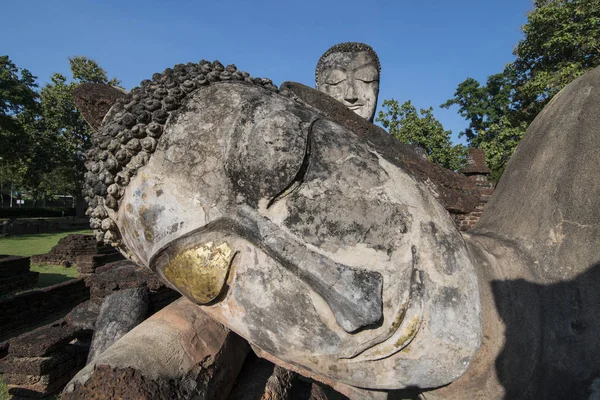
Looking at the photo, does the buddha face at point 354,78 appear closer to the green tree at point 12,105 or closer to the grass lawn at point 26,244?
the grass lawn at point 26,244

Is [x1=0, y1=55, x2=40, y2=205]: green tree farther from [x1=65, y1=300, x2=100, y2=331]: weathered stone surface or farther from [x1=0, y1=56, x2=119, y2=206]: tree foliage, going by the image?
[x1=65, y1=300, x2=100, y2=331]: weathered stone surface

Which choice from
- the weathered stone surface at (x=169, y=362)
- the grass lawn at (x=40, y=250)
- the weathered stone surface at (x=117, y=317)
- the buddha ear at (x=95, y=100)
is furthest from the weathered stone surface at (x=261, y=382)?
the grass lawn at (x=40, y=250)

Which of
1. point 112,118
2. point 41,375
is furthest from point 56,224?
point 112,118

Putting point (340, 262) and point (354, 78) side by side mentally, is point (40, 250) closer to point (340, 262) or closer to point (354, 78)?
point (354, 78)

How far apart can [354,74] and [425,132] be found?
19.8 meters

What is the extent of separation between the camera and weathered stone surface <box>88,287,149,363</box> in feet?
8.15

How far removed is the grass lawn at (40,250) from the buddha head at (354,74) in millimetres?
9391

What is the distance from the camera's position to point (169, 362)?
1.49 meters

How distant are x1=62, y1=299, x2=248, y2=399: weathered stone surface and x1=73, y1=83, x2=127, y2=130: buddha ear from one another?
2.84 feet

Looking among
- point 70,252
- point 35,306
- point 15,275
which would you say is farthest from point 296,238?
point 70,252

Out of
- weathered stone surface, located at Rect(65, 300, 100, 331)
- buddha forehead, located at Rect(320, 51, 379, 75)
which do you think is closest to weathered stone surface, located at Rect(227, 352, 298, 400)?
buddha forehead, located at Rect(320, 51, 379, 75)

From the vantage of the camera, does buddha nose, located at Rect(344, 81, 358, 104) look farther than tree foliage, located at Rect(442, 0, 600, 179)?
No

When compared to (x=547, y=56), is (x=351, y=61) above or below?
below

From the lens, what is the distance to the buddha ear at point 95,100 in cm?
154
